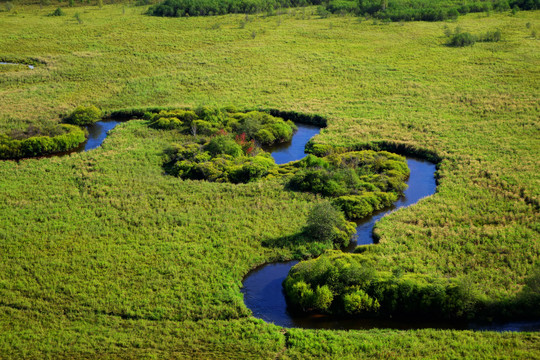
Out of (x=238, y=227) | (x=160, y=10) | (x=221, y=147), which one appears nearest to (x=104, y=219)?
(x=238, y=227)

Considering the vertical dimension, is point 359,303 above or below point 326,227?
below

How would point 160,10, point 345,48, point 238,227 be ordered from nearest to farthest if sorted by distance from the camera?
point 238,227 → point 345,48 → point 160,10

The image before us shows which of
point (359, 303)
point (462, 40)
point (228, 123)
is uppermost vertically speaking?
point (462, 40)

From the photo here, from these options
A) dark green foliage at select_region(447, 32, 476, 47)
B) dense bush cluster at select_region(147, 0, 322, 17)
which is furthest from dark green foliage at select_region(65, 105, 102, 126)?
dark green foliage at select_region(447, 32, 476, 47)

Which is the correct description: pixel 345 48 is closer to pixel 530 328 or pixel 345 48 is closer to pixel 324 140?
pixel 324 140

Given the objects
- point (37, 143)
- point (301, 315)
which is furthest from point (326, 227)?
point (37, 143)

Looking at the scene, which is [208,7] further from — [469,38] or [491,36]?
[491,36]
